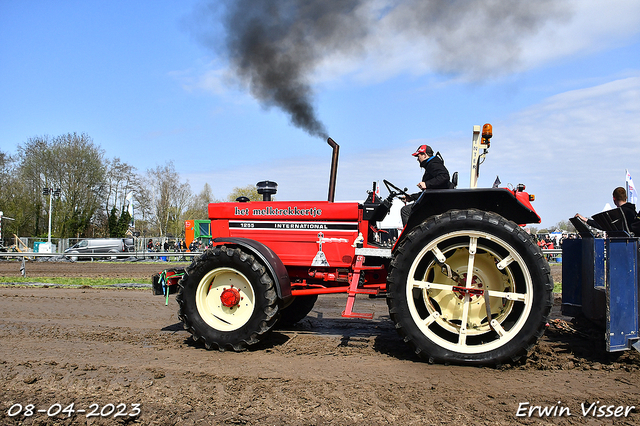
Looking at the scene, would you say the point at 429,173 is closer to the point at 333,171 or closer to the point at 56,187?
the point at 333,171

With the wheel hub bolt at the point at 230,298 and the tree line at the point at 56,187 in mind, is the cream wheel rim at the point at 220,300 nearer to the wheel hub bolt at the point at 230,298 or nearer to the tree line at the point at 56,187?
the wheel hub bolt at the point at 230,298

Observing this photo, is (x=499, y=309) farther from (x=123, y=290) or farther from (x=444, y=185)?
(x=123, y=290)

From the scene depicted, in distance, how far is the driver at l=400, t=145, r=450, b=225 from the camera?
4.23 m

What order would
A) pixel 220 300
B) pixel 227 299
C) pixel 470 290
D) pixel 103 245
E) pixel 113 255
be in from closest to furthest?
pixel 470 290
pixel 227 299
pixel 220 300
pixel 113 255
pixel 103 245

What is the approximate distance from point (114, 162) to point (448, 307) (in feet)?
140

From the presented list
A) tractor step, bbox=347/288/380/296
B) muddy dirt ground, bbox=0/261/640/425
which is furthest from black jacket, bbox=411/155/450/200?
muddy dirt ground, bbox=0/261/640/425

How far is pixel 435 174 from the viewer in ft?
14.4

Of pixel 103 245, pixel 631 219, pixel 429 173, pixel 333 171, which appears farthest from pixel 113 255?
pixel 631 219

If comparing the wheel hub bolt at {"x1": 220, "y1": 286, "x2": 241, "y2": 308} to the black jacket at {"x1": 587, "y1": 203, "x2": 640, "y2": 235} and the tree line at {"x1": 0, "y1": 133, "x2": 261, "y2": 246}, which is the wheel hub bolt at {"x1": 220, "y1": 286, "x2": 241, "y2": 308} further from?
the tree line at {"x1": 0, "y1": 133, "x2": 261, "y2": 246}

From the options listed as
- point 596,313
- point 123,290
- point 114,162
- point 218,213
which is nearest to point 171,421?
point 218,213

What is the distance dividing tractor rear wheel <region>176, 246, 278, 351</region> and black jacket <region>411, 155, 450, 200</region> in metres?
1.79

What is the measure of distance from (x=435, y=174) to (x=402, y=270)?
3.61 ft

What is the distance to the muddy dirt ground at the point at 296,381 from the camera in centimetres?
278

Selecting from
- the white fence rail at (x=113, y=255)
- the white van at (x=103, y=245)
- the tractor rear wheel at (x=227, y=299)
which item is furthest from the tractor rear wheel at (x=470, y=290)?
the white van at (x=103, y=245)
